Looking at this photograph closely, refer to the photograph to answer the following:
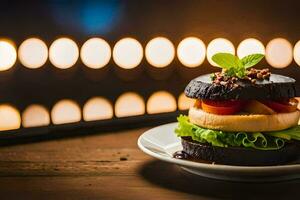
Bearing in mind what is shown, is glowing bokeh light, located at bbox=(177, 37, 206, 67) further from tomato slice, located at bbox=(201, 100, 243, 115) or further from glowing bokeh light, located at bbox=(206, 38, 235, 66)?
tomato slice, located at bbox=(201, 100, 243, 115)

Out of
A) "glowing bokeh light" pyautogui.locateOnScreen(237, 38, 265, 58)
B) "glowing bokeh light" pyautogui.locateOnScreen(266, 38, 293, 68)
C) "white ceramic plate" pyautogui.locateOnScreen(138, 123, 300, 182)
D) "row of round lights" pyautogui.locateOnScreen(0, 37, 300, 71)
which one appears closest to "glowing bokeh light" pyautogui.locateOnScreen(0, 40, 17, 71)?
"row of round lights" pyautogui.locateOnScreen(0, 37, 300, 71)

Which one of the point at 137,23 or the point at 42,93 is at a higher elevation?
the point at 137,23

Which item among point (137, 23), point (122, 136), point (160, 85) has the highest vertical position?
point (137, 23)

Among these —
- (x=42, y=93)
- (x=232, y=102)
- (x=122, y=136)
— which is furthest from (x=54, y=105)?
(x=232, y=102)

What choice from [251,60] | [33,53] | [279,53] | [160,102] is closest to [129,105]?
[160,102]

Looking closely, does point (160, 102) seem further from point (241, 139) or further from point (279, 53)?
point (241, 139)

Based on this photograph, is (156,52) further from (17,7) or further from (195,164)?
(195,164)
